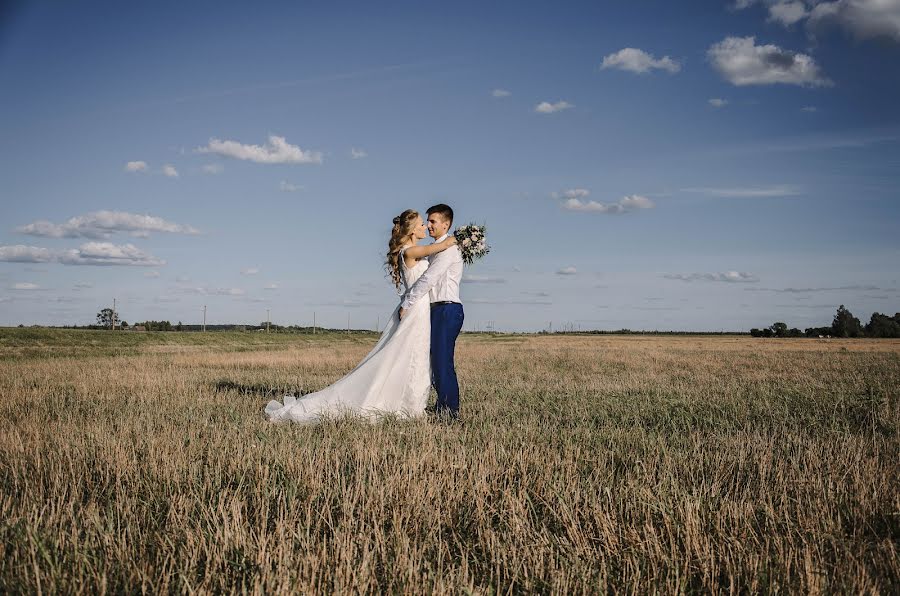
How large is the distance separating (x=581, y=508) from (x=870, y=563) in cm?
170

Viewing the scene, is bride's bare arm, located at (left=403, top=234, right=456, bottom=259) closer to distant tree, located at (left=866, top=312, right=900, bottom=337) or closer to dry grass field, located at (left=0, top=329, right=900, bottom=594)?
dry grass field, located at (left=0, top=329, right=900, bottom=594)

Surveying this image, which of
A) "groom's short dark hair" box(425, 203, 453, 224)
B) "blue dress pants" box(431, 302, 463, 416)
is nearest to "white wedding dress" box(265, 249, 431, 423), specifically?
"blue dress pants" box(431, 302, 463, 416)

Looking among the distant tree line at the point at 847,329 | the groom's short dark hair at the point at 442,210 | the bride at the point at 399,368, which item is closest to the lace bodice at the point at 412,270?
the bride at the point at 399,368

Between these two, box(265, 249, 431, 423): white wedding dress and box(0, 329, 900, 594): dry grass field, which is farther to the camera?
box(265, 249, 431, 423): white wedding dress

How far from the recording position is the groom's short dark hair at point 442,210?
330 inches

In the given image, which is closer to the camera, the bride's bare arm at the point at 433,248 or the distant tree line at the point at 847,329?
the bride's bare arm at the point at 433,248

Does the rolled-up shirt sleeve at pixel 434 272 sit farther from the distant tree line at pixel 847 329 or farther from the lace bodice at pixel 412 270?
the distant tree line at pixel 847 329

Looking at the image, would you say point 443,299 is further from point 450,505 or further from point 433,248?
point 450,505

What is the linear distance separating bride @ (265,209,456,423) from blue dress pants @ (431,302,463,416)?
0.30 m

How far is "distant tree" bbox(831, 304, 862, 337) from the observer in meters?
115

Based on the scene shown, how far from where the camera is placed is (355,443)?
6.14 metres

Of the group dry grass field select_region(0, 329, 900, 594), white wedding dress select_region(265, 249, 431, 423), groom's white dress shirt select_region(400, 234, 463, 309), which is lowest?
dry grass field select_region(0, 329, 900, 594)

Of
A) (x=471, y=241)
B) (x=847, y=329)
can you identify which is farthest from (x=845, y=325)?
(x=471, y=241)

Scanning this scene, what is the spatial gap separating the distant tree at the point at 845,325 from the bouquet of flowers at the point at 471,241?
128 meters
